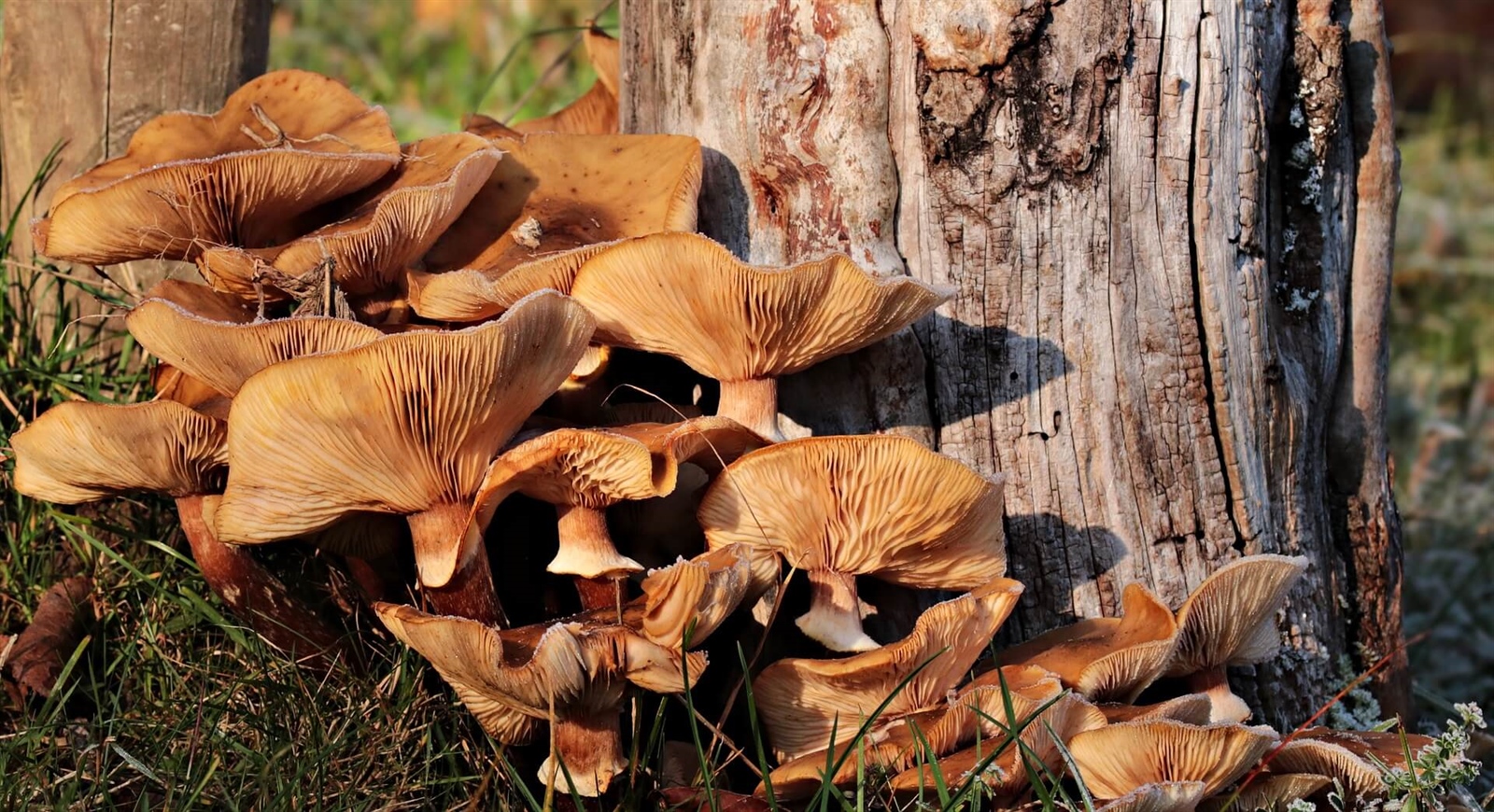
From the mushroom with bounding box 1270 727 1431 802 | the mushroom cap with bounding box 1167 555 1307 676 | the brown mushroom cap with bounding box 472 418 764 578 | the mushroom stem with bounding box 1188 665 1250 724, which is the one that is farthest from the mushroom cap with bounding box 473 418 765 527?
the mushroom with bounding box 1270 727 1431 802

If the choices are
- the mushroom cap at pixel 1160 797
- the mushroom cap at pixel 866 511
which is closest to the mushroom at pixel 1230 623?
the mushroom cap at pixel 1160 797

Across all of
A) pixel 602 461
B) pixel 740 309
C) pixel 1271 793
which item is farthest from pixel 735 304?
pixel 1271 793

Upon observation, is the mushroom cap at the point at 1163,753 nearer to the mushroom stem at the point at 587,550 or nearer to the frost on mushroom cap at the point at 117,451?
the mushroom stem at the point at 587,550

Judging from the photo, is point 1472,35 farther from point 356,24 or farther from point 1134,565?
point 1134,565

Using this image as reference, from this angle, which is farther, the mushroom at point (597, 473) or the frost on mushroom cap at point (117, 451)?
the frost on mushroom cap at point (117, 451)

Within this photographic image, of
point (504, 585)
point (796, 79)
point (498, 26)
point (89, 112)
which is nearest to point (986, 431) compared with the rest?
point (796, 79)

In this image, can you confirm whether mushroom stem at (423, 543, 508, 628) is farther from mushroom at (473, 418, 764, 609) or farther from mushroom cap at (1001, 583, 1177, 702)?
mushroom cap at (1001, 583, 1177, 702)

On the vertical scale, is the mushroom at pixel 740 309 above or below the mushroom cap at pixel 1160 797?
above
